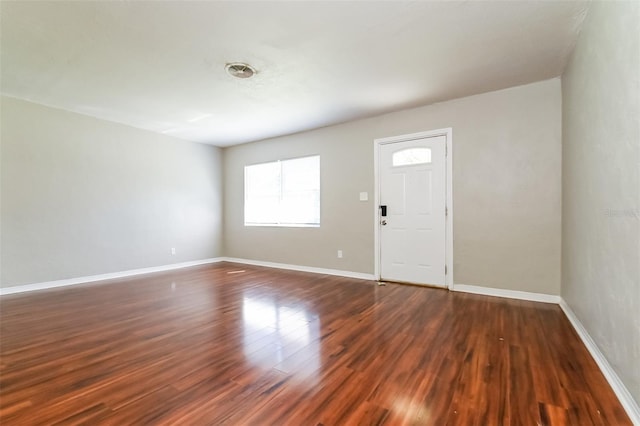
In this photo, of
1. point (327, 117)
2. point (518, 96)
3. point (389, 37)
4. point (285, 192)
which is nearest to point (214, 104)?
point (327, 117)

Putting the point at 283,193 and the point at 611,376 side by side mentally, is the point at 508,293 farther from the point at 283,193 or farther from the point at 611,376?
the point at 283,193

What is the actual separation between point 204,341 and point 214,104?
124 inches

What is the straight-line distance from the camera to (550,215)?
3.24 metres

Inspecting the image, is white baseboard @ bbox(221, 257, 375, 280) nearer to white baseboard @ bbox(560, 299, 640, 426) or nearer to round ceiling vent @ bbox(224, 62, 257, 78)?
A: white baseboard @ bbox(560, 299, 640, 426)

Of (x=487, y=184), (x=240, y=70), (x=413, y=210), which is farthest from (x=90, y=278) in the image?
(x=487, y=184)

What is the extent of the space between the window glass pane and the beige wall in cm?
31

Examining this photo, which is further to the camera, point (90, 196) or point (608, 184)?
point (90, 196)

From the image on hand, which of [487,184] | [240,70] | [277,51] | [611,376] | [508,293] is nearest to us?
[611,376]

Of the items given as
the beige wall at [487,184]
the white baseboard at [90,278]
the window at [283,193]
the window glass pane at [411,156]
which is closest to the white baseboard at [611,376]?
the beige wall at [487,184]

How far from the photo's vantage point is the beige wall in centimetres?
327

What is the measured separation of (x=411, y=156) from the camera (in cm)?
419

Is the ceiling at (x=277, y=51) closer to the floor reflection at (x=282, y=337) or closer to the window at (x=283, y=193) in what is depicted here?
the window at (x=283, y=193)

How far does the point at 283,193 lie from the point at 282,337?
363cm

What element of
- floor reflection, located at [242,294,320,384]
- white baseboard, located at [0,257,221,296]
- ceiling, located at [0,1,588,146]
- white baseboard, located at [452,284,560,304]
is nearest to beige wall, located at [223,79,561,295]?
white baseboard, located at [452,284,560,304]
